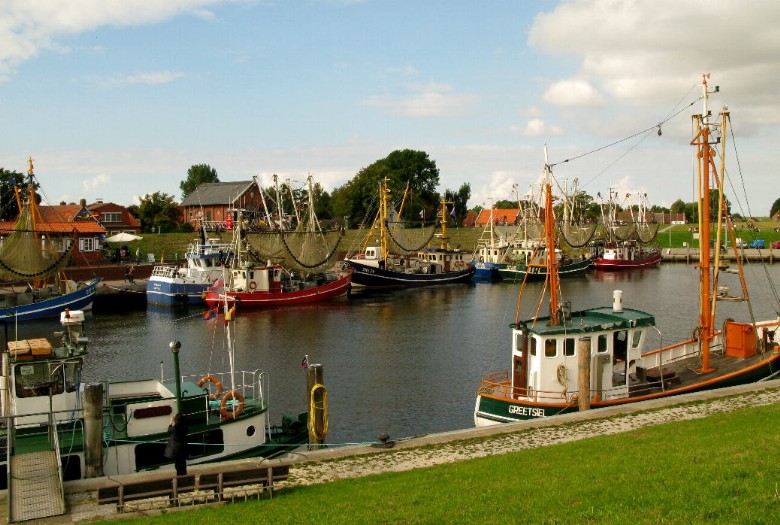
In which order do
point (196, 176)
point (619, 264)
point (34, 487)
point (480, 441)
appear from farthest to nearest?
point (196, 176) < point (619, 264) < point (480, 441) < point (34, 487)

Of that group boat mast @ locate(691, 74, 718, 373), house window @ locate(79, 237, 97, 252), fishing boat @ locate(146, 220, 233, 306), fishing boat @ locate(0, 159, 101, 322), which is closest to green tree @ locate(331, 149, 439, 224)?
house window @ locate(79, 237, 97, 252)

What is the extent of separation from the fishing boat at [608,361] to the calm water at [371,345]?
424 centimetres

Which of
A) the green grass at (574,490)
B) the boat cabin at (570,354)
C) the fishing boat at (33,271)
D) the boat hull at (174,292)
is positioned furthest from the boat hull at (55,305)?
the green grass at (574,490)

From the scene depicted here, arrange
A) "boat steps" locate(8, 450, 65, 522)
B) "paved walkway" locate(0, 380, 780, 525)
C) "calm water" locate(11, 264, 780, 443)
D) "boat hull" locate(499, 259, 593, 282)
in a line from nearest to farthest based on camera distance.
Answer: "boat steps" locate(8, 450, 65, 522), "paved walkway" locate(0, 380, 780, 525), "calm water" locate(11, 264, 780, 443), "boat hull" locate(499, 259, 593, 282)

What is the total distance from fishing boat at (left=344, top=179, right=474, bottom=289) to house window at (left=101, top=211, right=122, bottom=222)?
37.9 m

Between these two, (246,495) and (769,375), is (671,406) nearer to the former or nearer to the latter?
(769,375)

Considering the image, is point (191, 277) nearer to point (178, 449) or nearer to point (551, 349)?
point (551, 349)

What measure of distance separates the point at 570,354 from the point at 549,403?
6.17 ft

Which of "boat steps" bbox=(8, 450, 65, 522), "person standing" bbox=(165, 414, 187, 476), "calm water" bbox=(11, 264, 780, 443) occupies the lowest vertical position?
"calm water" bbox=(11, 264, 780, 443)

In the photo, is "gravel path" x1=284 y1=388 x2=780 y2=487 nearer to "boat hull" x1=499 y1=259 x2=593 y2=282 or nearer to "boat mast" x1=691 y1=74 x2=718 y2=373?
"boat mast" x1=691 y1=74 x2=718 y2=373

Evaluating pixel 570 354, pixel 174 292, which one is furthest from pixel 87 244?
pixel 570 354

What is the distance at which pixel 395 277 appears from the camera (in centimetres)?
8519

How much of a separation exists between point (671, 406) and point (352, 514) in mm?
13399

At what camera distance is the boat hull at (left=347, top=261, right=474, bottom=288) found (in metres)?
82.0
